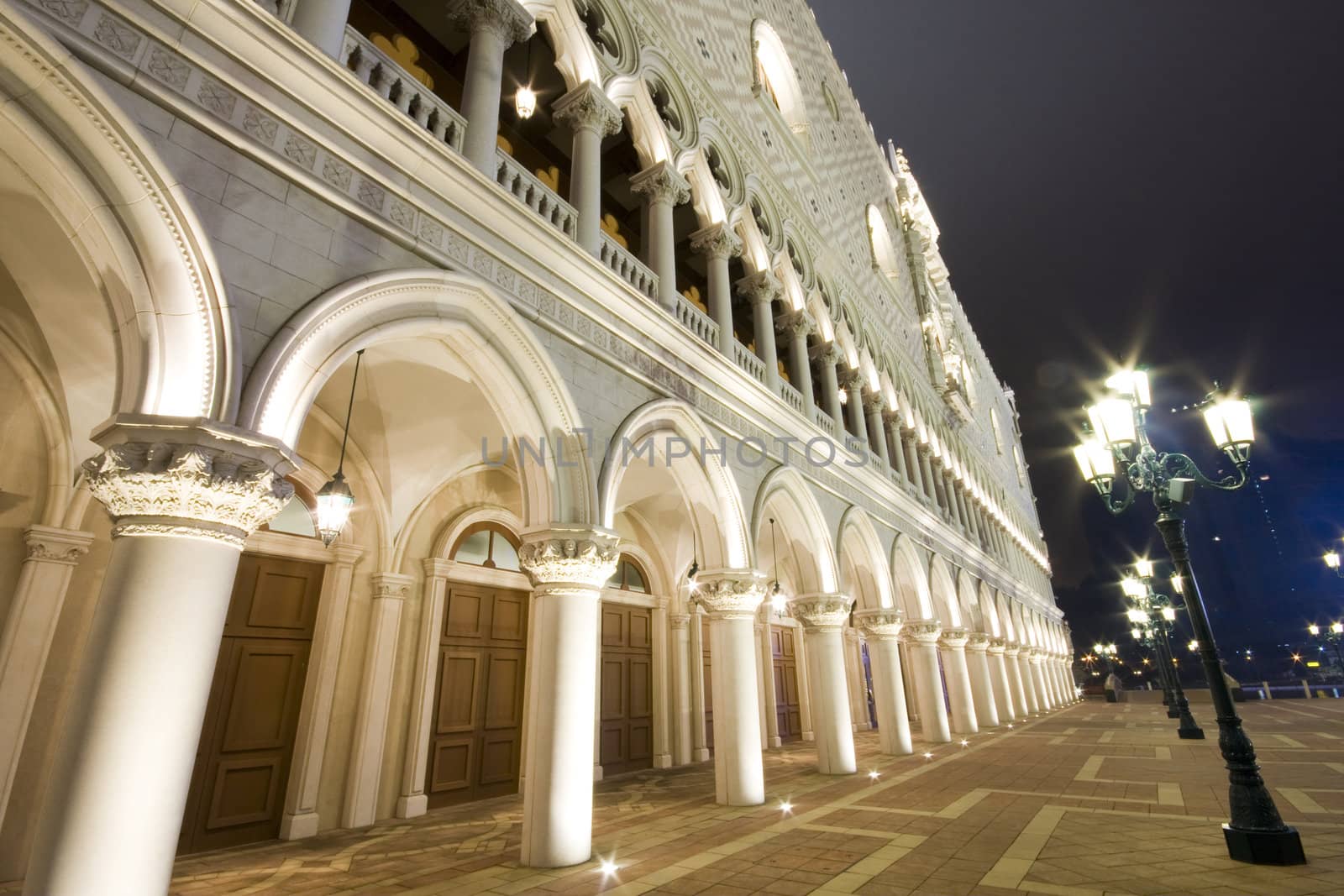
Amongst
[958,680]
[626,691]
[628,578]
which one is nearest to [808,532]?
[628,578]

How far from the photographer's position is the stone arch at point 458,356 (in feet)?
12.8

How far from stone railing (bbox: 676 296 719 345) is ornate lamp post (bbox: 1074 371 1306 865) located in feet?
15.1

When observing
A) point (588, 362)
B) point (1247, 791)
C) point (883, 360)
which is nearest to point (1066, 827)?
point (1247, 791)

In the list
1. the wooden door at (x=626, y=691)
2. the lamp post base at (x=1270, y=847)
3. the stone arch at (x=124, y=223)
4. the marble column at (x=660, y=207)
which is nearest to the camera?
the stone arch at (x=124, y=223)

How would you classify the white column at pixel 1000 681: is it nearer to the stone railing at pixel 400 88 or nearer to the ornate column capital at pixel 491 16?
the ornate column capital at pixel 491 16

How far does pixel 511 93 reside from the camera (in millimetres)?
9438

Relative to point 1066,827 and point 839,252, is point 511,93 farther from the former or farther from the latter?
point 1066,827

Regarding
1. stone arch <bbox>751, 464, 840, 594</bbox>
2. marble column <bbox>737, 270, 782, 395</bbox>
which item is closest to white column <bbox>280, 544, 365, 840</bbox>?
stone arch <bbox>751, 464, 840, 594</bbox>

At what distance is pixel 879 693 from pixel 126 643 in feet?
40.3

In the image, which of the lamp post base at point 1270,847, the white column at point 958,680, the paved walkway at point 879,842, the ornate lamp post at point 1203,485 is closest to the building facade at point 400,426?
the paved walkway at point 879,842

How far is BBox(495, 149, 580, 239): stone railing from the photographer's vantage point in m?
6.26

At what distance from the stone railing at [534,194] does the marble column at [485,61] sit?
0.19 metres

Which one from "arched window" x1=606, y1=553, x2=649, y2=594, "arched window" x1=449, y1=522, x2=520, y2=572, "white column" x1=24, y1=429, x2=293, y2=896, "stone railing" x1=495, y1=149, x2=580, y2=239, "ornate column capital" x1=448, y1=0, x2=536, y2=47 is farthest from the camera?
"arched window" x1=606, y1=553, x2=649, y2=594

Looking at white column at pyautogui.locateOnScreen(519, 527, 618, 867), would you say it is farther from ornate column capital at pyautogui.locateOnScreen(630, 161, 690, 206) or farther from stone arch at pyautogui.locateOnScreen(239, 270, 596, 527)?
ornate column capital at pyautogui.locateOnScreen(630, 161, 690, 206)
